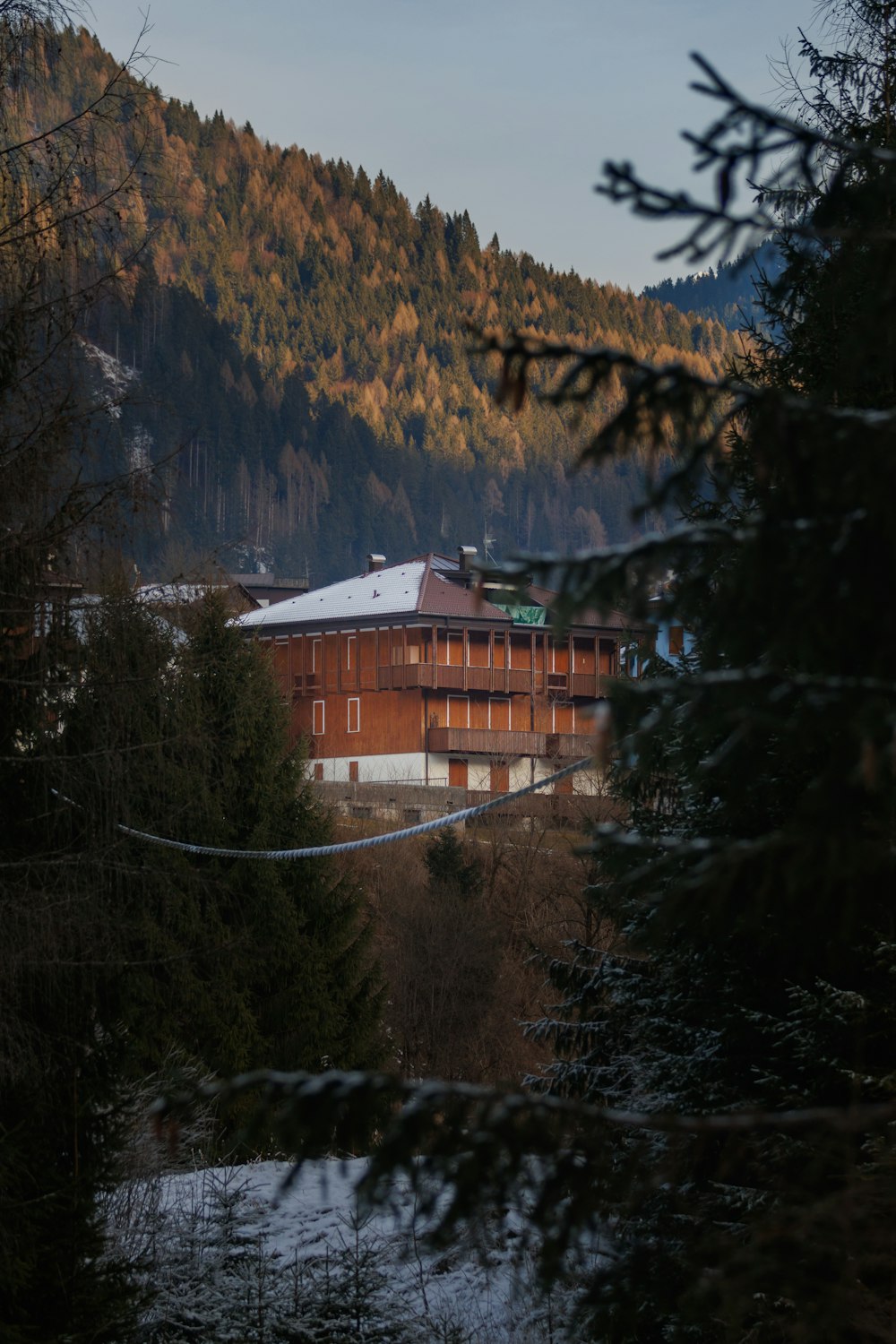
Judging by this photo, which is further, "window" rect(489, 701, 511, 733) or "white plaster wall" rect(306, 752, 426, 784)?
"window" rect(489, 701, 511, 733)

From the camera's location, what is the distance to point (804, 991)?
7.45 metres

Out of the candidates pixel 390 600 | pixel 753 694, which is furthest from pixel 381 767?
pixel 753 694

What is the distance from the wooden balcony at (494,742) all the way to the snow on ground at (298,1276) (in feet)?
144

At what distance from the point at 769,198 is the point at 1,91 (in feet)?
13.8

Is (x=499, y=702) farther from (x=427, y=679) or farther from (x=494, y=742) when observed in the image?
(x=427, y=679)

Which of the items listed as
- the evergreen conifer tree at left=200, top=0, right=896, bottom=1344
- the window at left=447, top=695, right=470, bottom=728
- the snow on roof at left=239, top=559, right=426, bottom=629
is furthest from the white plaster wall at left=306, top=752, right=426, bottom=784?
the evergreen conifer tree at left=200, top=0, right=896, bottom=1344

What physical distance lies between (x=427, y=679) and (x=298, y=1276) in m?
46.6

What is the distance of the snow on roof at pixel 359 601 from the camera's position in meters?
61.5

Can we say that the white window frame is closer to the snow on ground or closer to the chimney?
the chimney

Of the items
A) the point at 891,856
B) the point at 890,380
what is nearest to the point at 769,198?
the point at 890,380

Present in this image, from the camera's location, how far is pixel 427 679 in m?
59.2

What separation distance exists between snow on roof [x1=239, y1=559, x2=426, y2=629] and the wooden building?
0.25ft

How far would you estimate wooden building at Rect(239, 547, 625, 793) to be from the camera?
59.5m

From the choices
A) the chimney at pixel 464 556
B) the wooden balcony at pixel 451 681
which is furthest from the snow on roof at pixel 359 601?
the wooden balcony at pixel 451 681
